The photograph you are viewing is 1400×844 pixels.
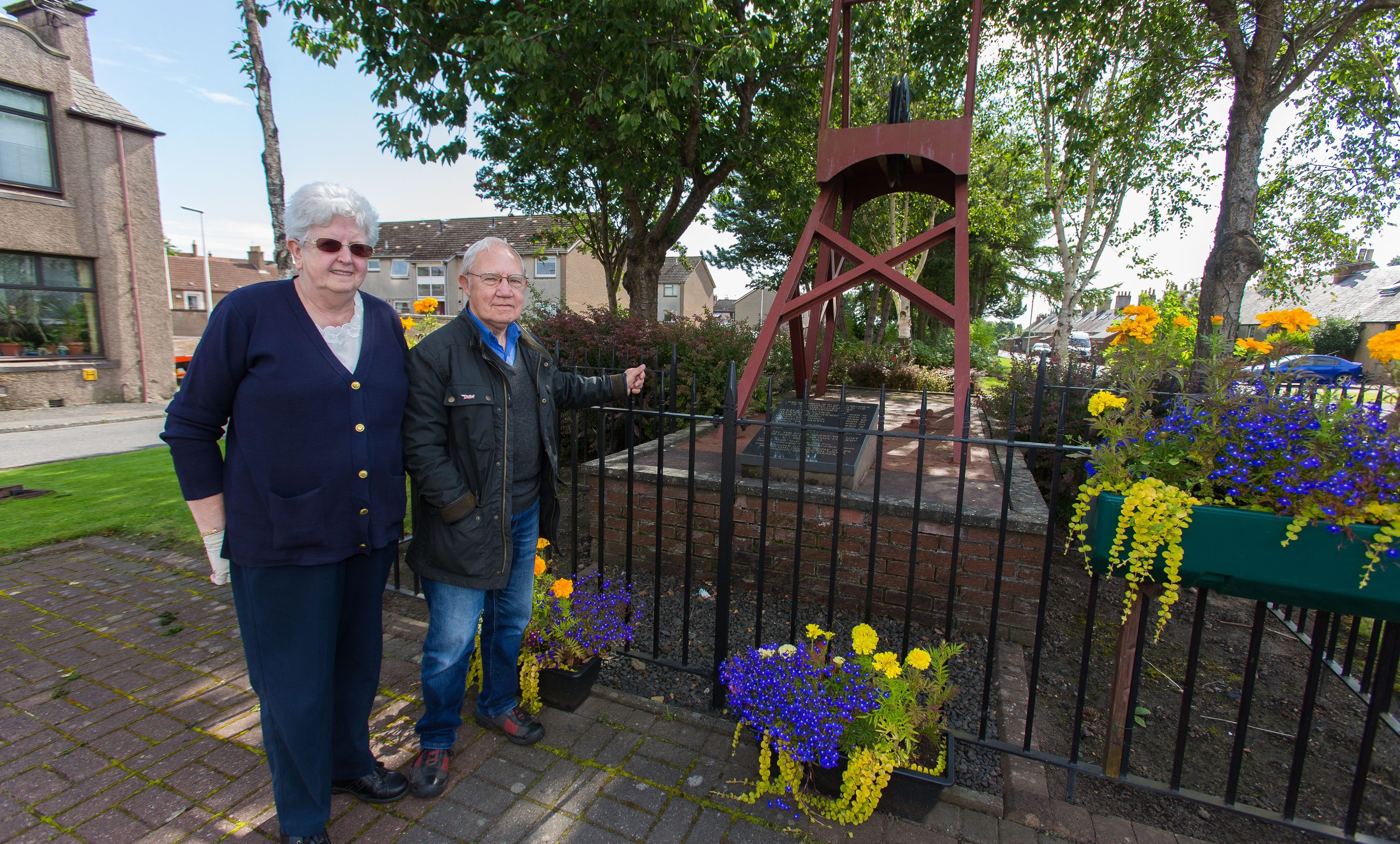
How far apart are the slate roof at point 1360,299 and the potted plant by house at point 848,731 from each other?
38843 millimetres

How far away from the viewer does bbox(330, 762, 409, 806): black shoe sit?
2.17 m

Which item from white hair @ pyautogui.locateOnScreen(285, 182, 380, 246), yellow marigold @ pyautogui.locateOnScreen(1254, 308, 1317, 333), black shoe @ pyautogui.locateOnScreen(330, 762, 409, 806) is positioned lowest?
black shoe @ pyautogui.locateOnScreen(330, 762, 409, 806)

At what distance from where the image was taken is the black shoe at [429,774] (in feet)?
7.22

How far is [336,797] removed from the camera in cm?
221

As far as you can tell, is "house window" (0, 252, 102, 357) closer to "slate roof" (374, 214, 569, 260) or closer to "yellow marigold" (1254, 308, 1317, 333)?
"yellow marigold" (1254, 308, 1317, 333)

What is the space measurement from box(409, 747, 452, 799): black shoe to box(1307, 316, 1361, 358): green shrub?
131ft

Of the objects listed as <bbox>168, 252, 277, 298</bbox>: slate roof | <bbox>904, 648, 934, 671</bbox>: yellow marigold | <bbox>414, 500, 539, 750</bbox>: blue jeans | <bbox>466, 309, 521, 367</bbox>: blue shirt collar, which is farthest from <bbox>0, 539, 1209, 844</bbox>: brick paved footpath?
<bbox>168, 252, 277, 298</bbox>: slate roof

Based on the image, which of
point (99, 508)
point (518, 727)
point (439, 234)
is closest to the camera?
point (518, 727)

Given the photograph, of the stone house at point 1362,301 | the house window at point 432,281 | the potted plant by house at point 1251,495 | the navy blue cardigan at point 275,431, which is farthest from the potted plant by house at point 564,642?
the stone house at point 1362,301

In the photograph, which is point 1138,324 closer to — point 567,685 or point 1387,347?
point 1387,347

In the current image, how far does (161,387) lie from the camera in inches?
569

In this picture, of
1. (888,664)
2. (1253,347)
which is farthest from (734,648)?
(1253,347)

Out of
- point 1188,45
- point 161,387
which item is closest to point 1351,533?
point 1188,45

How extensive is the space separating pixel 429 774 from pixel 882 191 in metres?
5.76
